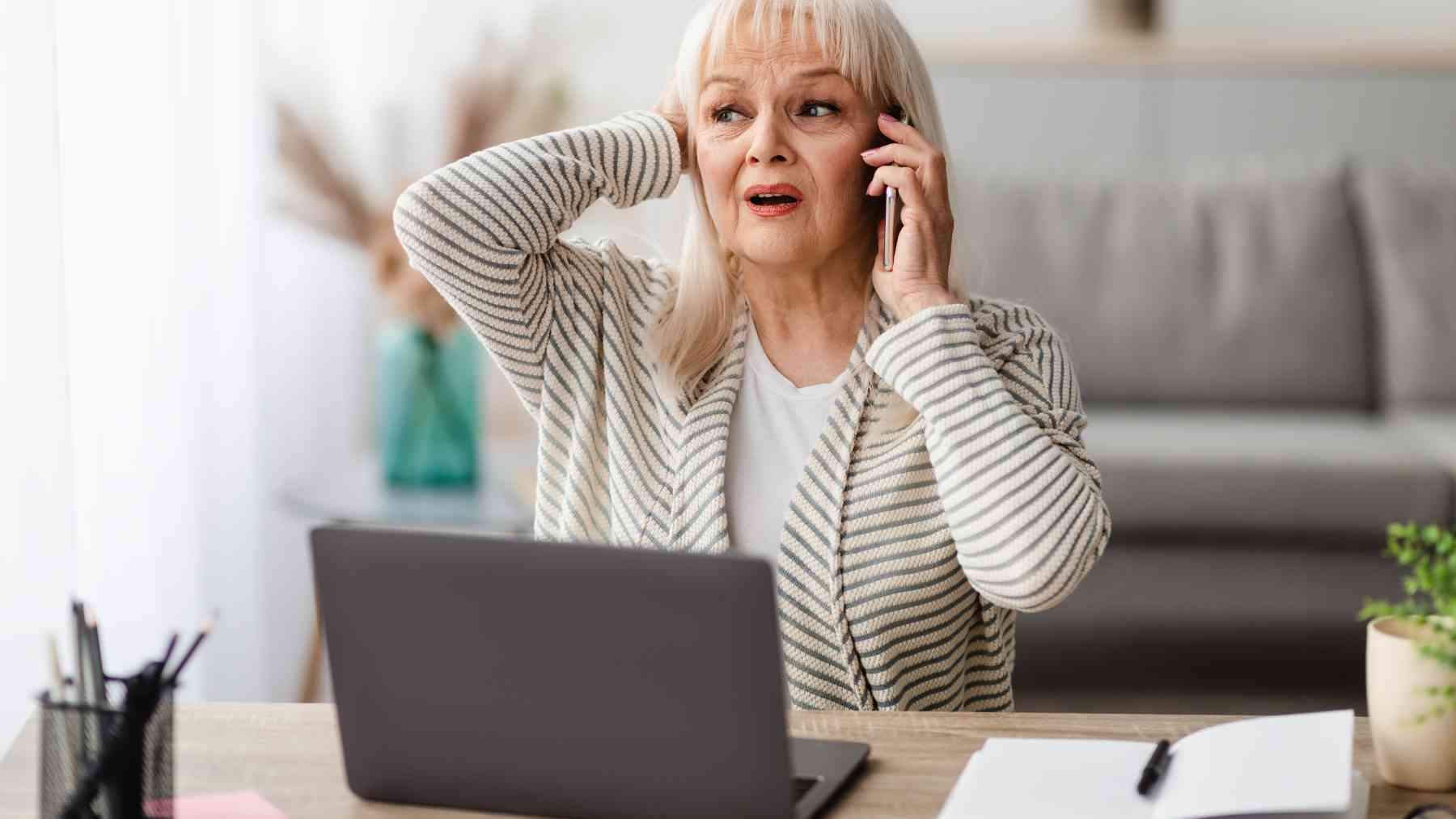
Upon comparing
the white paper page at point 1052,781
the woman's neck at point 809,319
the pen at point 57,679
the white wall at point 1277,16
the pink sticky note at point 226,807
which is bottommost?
the pink sticky note at point 226,807

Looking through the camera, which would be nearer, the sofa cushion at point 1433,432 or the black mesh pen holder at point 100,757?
the black mesh pen holder at point 100,757

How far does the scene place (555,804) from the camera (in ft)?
3.04

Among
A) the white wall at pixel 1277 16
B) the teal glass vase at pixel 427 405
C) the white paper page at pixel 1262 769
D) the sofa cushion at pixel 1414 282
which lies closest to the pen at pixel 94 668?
the white paper page at pixel 1262 769

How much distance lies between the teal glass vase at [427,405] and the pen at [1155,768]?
68.7 inches

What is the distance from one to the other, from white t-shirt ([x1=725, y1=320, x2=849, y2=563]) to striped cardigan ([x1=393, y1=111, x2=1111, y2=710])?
0.09 ft

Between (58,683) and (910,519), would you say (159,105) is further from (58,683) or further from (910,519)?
(58,683)

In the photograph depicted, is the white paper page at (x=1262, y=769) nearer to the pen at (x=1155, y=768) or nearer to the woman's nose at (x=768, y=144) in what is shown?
the pen at (x=1155, y=768)

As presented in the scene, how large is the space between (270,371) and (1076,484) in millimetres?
2030

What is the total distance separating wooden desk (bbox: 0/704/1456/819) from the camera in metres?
0.98

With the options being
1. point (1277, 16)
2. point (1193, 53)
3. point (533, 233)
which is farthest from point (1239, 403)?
point (533, 233)

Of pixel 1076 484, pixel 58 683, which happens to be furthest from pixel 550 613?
pixel 1076 484

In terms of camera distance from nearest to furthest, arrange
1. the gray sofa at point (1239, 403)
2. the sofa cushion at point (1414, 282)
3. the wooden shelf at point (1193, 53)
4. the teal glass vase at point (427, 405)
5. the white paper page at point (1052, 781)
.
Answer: the white paper page at point (1052, 781)
the teal glass vase at point (427, 405)
the gray sofa at point (1239, 403)
the sofa cushion at point (1414, 282)
the wooden shelf at point (1193, 53)

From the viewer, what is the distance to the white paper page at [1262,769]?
2.97ft

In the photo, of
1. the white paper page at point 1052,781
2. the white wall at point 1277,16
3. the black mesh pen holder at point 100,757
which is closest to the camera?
the black mesh pen holder at point 100,757
